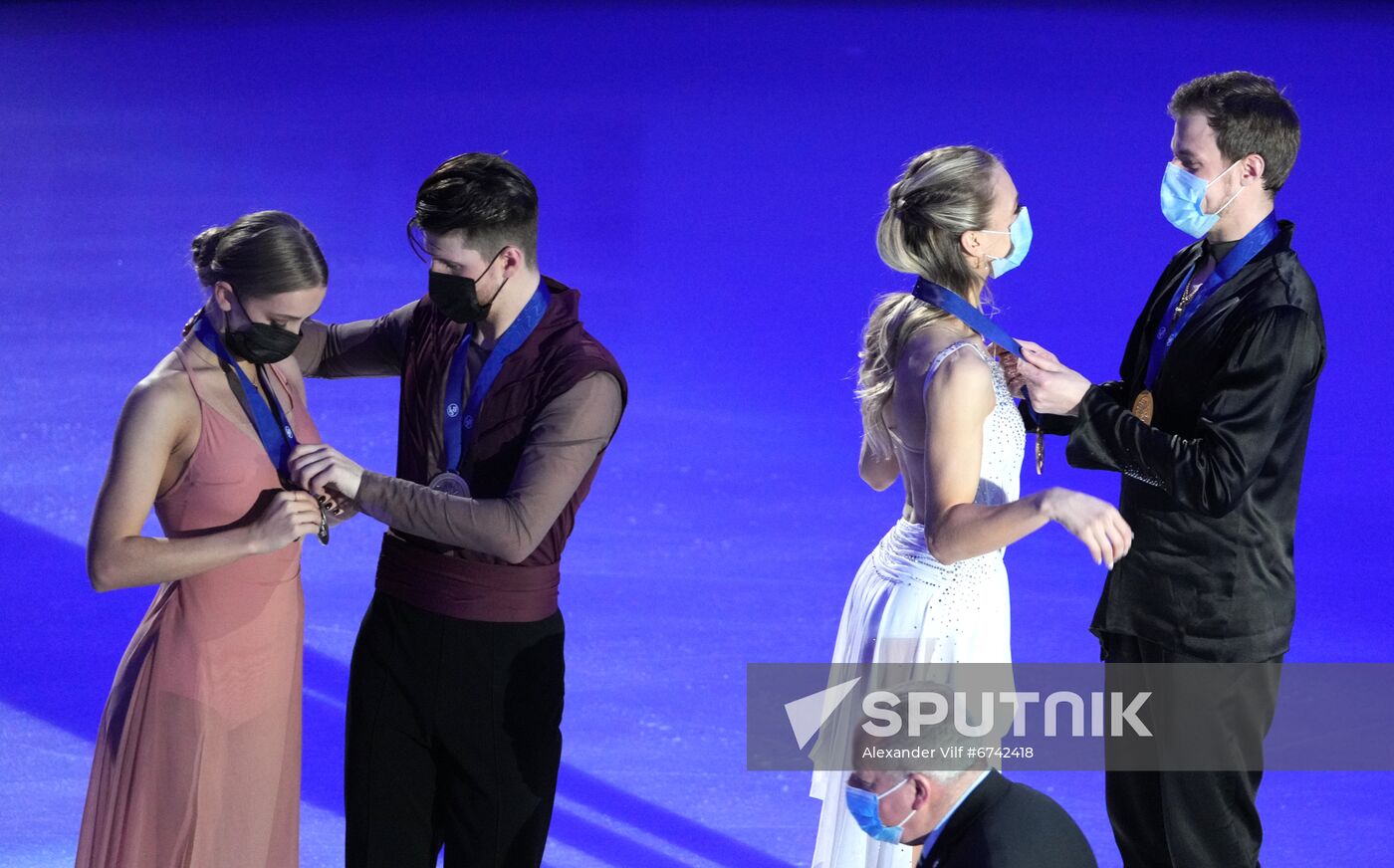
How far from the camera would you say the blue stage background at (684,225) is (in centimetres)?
516

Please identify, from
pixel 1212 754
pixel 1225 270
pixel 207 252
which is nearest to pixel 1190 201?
pixel 1225 270

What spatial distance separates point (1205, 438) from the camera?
259 cm

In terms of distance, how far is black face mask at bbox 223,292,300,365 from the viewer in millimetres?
2457

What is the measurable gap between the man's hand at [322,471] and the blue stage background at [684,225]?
2.31m

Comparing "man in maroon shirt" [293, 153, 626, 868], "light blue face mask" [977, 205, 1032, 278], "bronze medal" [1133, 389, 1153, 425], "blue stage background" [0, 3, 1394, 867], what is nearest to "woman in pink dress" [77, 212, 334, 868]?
"man in maroon shirt" [293, 153, 626, 868]

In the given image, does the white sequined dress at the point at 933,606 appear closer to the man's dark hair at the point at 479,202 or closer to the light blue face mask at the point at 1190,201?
the light blue face mask at the point at 1190,201

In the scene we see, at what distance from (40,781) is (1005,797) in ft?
9.30

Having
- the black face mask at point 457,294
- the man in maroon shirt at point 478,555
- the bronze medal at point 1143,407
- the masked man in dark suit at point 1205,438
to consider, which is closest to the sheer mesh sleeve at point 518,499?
the man in maroon shirt at point 478,555

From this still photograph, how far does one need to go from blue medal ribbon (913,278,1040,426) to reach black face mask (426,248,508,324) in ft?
2.43

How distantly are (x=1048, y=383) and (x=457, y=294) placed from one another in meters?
1.05

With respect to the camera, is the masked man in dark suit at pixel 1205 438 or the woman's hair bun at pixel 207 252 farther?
the masked man in dark suit at pixel 1205 438

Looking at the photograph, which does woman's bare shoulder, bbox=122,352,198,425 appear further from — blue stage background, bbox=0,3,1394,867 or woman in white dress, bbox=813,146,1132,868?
blue stage background, bbox=0,3,1394,867

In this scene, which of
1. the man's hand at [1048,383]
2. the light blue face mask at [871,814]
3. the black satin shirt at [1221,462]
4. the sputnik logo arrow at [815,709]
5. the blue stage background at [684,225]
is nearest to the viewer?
the light blue face mask at [871,814]

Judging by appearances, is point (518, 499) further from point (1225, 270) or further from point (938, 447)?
point (1225, 270)
